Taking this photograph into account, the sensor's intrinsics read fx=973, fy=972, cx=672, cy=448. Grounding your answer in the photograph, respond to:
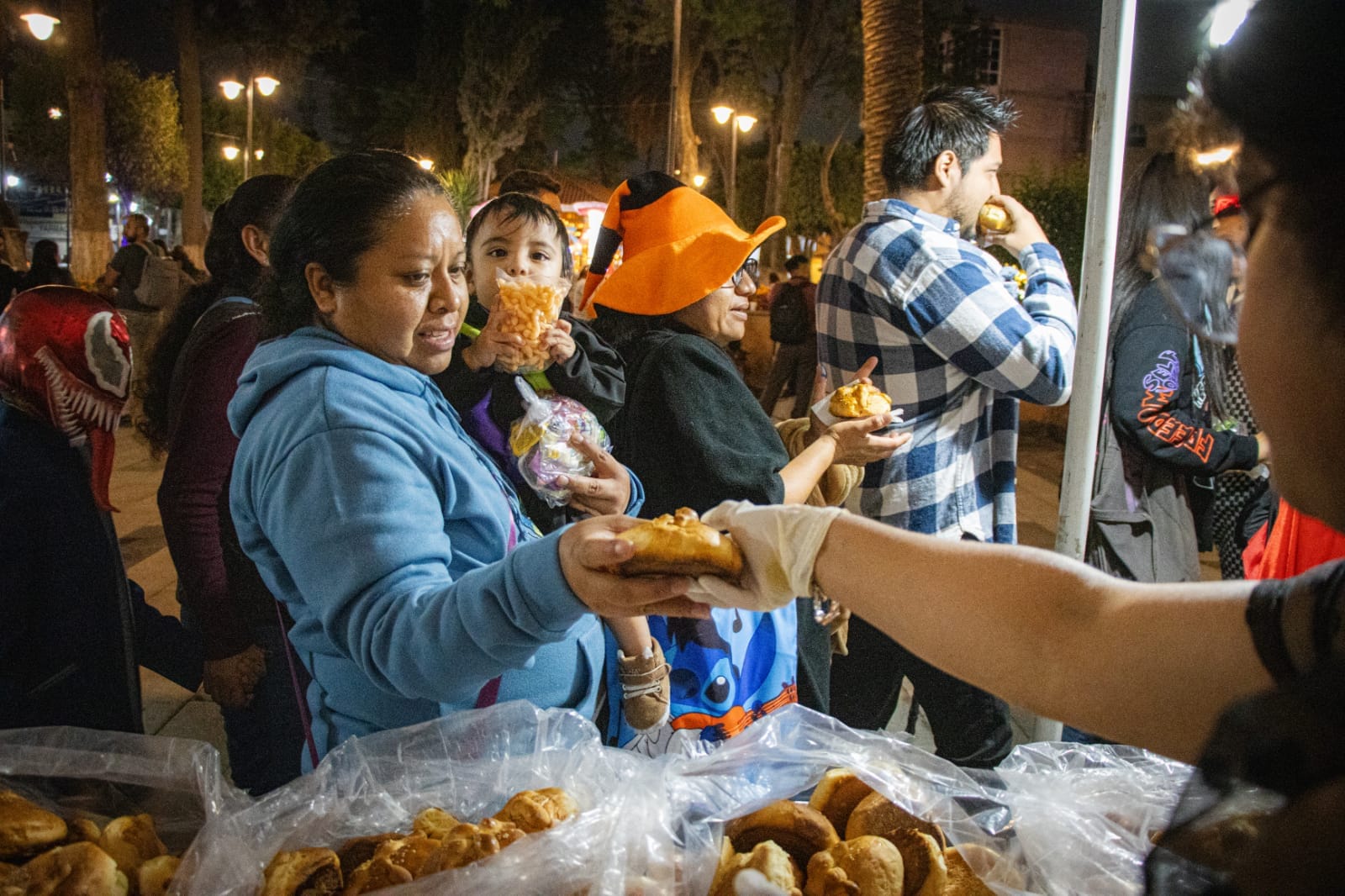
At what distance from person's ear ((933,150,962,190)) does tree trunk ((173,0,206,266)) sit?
22.7 metres

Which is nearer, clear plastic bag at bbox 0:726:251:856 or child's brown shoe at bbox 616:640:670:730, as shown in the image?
clear plastic bag at bbox 0:726:251:856

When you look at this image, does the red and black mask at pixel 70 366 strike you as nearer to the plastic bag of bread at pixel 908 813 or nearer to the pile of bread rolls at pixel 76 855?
the pile of bread rolls at pixel 76 855

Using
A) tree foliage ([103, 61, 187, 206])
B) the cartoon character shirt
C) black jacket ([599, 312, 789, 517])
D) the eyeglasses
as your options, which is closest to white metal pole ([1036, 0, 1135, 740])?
the cartoon character shirt

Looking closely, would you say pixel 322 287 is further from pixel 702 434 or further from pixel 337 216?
pixel 702 434

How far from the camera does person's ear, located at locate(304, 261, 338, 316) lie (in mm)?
1982

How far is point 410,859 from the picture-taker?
1.60 meters

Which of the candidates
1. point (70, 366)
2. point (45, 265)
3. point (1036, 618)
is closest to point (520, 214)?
point (70, 366)

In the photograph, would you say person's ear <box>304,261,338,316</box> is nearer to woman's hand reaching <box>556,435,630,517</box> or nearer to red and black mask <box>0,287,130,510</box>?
woman's hand reaching <box>556,435,630,517</box>

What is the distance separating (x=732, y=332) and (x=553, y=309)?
0.68 meters

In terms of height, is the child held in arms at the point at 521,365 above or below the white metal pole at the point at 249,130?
below

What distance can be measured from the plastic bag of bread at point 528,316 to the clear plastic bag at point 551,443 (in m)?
0.13

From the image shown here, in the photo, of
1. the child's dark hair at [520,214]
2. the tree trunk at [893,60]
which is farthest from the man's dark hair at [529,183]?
the tree trunk at [893,60]

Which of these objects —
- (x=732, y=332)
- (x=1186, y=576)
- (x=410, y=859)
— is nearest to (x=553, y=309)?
(x=732, y=332)

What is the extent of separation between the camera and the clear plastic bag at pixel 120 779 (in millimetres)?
1803
